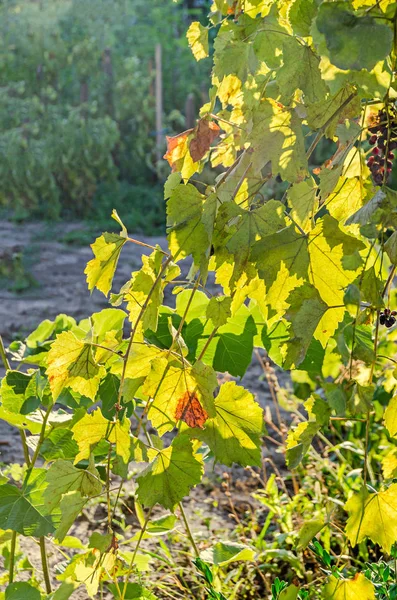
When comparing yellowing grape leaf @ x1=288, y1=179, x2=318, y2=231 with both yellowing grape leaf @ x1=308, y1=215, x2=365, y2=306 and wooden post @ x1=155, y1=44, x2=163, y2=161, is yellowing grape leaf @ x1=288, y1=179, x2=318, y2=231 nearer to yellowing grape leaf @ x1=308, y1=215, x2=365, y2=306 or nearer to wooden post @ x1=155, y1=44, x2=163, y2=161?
yellowing grape leaf @ x1=308, y1=215, x2=365, y2=306

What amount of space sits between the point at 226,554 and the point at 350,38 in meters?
1.07

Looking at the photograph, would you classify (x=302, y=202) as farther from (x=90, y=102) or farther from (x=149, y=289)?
(x=90, y=102)

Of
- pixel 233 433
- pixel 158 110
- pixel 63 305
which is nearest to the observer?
pixel 233 433

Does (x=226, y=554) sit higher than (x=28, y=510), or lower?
lower

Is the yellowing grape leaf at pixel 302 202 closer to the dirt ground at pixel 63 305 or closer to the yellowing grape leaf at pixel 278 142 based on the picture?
the yellowing grape leaf at pixel 278 142

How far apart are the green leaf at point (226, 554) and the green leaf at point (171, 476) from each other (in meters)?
0.50

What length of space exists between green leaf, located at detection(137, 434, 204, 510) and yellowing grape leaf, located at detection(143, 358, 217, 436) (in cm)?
6

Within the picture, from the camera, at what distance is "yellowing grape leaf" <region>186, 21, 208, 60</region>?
1156 mm

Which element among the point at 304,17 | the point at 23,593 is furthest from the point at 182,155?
the point at 23,593

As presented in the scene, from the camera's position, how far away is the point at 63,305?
196 inches

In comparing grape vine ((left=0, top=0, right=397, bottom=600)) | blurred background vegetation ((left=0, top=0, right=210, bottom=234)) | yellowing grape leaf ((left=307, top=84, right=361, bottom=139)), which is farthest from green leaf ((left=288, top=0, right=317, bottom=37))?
blurred background vegetation ((left=0, top=0, right=210, bottom=234))

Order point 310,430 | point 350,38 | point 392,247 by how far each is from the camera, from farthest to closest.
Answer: point 310,430 < point 392,247 < point 350,38

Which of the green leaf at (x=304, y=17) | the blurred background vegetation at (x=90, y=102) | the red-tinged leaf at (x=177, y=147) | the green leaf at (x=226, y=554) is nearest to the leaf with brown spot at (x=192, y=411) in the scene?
the red-tinged leaf at (x=177, y=147)

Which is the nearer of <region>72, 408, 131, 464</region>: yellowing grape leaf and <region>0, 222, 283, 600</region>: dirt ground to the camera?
<region>72, 408, 131, 464</region>: yellowing grape leaf
